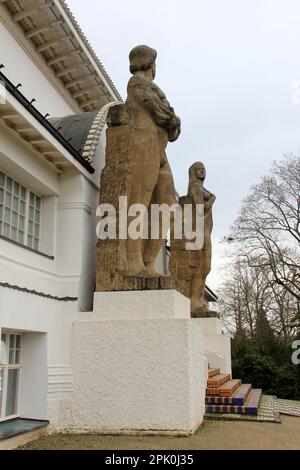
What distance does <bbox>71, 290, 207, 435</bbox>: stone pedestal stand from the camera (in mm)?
6434

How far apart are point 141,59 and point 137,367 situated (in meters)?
5.05

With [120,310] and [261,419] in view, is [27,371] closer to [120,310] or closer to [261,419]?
[120,310]

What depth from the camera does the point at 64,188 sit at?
26.2 feet

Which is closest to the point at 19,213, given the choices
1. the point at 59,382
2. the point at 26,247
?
the point at 26,247

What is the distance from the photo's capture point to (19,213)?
720 cm

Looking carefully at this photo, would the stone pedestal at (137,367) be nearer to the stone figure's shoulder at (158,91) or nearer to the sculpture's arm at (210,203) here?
the stone figure's shoulder at (158,91)

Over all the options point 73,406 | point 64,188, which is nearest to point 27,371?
point 73,406

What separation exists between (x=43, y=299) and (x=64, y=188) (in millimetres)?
2000

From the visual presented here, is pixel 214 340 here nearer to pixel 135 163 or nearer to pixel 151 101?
pixel 135 163

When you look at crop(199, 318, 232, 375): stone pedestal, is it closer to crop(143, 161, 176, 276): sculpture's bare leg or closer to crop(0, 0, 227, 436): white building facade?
crop(143, 161, 176, 276): sculpture's bare leg

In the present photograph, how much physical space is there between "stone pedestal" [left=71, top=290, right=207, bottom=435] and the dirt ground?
0.22 m

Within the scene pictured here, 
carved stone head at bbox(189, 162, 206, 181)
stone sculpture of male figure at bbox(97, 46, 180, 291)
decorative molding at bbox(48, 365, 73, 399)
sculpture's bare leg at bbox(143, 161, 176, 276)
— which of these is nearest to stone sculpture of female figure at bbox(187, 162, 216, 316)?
carved stone head at bbox(189, 162, 206, 181)

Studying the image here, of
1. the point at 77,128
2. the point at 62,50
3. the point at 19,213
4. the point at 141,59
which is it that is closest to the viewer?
the point at 19,213

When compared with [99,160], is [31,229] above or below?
below
